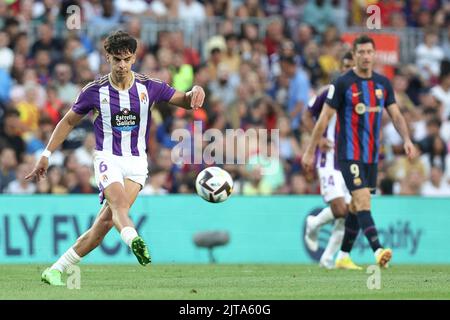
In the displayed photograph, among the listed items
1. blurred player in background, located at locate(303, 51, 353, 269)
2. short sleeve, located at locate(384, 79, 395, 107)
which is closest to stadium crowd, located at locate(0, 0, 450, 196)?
blurred player in background, located at locate(303, 51, 353, 269)

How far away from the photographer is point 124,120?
40.0 feet

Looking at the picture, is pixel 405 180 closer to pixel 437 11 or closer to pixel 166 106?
pixel 166 106

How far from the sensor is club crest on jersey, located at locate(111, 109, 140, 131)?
39.9 ft

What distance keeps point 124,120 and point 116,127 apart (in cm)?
11

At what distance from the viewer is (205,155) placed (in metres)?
19.7

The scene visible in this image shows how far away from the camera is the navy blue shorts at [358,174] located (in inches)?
563

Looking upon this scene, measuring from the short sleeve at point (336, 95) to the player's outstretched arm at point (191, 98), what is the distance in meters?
2.71

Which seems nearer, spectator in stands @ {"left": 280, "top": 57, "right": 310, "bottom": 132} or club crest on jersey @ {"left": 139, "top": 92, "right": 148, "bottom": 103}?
club crest on jersey @ {"left": 139, "top": 92, "right": 148, "bottom": 103}

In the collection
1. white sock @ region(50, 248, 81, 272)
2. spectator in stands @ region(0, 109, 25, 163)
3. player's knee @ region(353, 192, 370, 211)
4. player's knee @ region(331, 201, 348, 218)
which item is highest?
spectator in stands @ region(0, 109, 25, 163)

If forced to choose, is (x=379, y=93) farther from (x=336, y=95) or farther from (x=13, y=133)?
(x=13, y=133)

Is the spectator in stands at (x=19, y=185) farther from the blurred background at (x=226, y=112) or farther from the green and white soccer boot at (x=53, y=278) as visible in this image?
the green and white soccer boot at (x=53, y=278)

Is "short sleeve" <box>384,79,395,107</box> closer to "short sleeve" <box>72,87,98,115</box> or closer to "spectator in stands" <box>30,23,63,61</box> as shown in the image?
"short sleeve" <box>72,87,98,115</box>

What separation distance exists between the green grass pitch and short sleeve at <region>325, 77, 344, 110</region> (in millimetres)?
1984

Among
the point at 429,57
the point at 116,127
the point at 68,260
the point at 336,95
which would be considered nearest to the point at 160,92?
the point at 116,127
